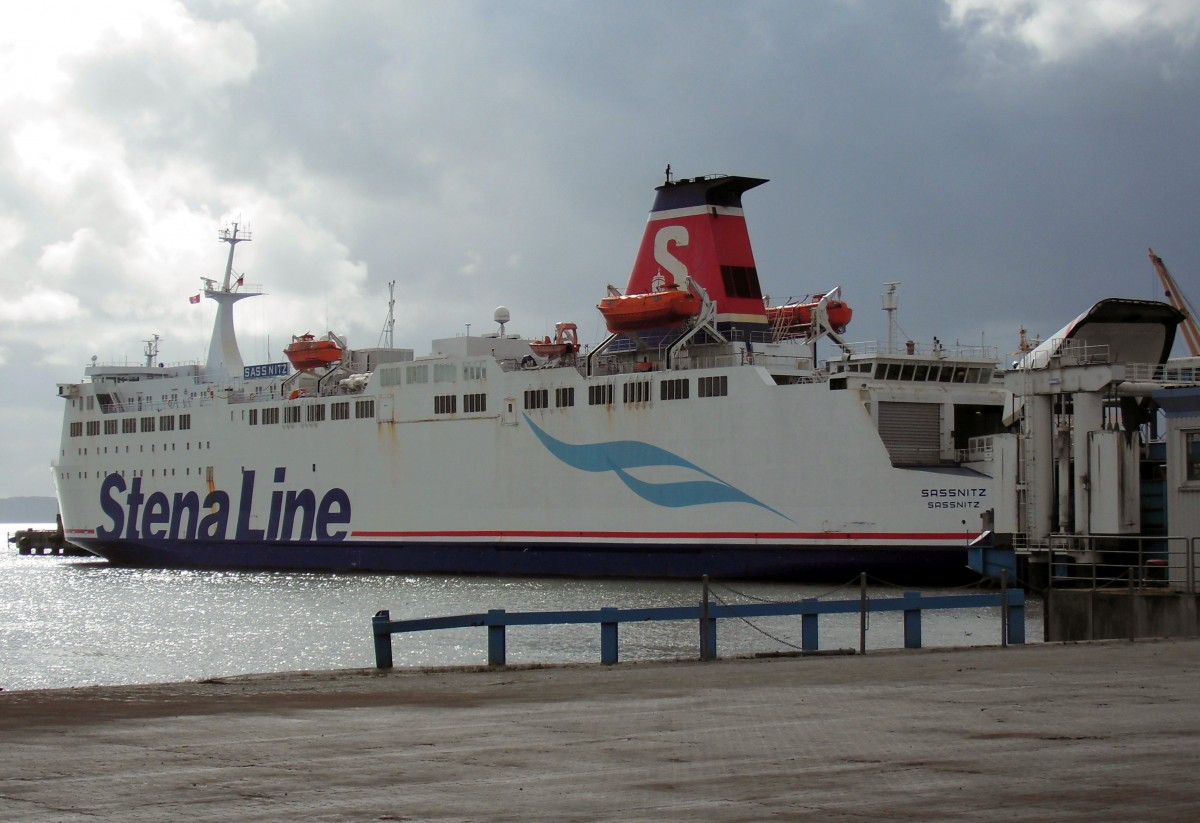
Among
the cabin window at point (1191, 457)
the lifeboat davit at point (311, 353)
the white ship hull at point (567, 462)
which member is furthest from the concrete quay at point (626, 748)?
the lifeboat davit at point (311, 353)

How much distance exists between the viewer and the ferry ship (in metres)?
31.2

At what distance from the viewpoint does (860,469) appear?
1215 inches

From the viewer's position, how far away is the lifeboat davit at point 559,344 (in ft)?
123

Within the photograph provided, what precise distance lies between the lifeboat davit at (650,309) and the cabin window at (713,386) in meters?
2.05


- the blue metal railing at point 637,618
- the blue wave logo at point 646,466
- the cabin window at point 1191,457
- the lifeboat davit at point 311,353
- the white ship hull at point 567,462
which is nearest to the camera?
the blue metal railing at point 637,618

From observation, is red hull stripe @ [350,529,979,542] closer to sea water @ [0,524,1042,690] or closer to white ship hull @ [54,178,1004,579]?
white ship hull @ [54,178,1004,579]

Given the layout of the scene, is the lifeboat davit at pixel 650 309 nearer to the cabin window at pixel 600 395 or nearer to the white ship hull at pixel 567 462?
the white ship hull at pixel 567 462

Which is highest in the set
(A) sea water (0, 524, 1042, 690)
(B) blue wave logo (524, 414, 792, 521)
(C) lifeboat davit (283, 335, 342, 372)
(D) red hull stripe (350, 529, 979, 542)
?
(C) lifeboat davit (283, 335, 342, 372)

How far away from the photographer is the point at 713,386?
3344 cm

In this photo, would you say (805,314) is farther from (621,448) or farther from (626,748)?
(626,748)

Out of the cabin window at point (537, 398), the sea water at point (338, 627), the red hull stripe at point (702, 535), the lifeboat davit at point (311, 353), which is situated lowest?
the sea water at point (338, 627)

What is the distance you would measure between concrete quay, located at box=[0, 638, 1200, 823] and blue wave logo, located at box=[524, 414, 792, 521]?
68.2 feet

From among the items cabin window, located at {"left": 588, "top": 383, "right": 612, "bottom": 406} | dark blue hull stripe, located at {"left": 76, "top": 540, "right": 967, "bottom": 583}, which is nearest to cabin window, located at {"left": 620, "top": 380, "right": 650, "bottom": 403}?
cabin window, located at {"left": 588, "top": 383, "right": 612, "bottom": 406}

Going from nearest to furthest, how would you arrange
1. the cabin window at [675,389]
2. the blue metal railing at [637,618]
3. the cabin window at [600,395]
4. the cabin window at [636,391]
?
the blue metal railing at [637,618] → the cabin window at [675,389] → the cabin window at [636,391] → the cabin window at [600,395]
